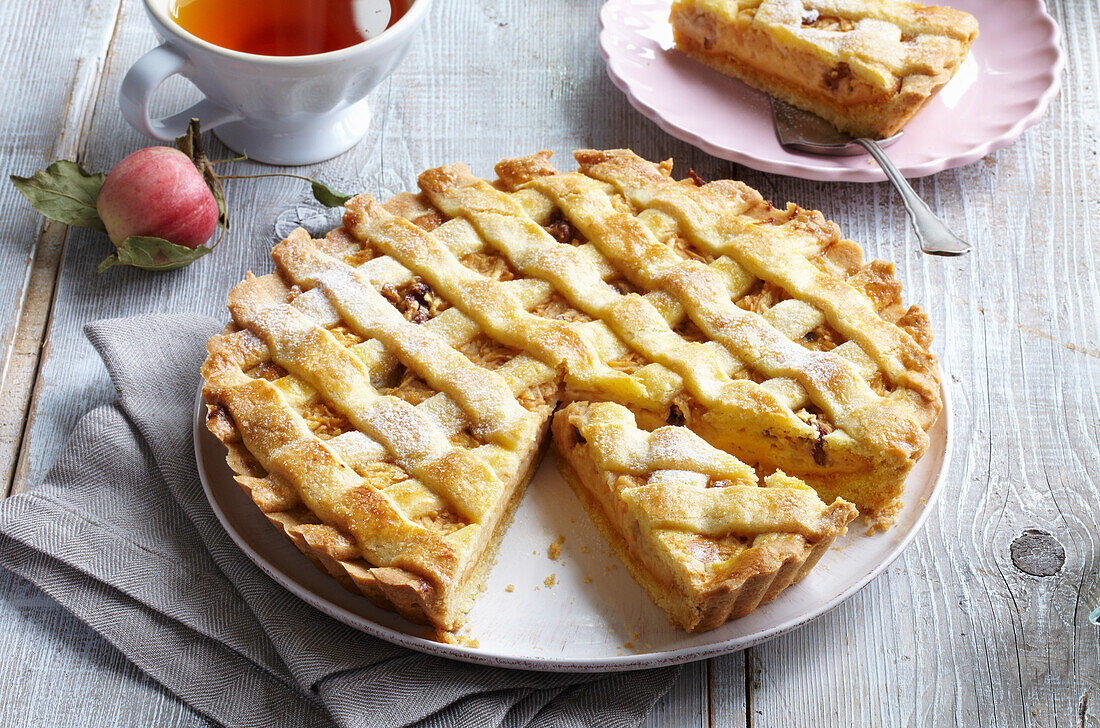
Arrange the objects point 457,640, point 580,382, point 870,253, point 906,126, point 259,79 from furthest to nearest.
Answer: point 906,126 → point 870,253 → point 259,79 → point 580,382 → point 457,640

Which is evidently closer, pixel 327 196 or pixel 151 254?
pixel 151 254

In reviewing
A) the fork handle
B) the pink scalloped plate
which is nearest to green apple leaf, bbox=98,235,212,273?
the pink scalloped plate

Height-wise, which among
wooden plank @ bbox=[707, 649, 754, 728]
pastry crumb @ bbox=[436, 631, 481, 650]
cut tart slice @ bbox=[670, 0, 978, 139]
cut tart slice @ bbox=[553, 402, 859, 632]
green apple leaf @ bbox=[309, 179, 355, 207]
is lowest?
wooden plank @ bbox=[707, 649, 754, 728]

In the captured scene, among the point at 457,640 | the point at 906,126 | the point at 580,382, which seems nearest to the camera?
the point at 457,640

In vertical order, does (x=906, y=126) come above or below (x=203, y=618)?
above

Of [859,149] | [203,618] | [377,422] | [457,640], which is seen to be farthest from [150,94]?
[859,149]

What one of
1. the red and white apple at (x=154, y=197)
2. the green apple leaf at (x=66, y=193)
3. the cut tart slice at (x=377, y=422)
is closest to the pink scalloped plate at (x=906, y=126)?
the cut tart slice at (x=377, y=422)

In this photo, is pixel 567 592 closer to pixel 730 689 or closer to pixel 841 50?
pixel 730 689

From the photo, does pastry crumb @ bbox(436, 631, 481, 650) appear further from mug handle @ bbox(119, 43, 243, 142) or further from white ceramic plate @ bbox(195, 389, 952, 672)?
mug handle @ bbox(119, 43, 243, 142)
